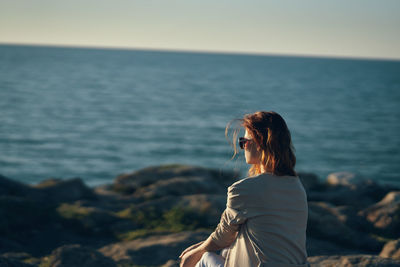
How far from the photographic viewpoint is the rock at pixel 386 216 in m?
9.40

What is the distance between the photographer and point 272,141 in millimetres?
3170

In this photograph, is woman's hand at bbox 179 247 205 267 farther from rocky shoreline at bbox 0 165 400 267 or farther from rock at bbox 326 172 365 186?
rock at bbox 326 172 365 186

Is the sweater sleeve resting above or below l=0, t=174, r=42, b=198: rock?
above

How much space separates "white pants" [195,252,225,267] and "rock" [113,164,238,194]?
402 inches

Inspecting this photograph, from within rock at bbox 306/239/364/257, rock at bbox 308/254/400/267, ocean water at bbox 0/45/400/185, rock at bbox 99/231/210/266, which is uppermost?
rock at bbox 308/254/400/267

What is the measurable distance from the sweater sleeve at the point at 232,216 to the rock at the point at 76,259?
2.80 meters

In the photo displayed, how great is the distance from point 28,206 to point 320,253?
6.32m

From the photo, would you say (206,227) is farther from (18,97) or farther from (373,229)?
(18,97)

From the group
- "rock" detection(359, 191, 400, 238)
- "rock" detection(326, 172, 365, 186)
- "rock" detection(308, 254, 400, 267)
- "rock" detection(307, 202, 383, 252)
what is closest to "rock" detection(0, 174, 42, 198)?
"rock" detection(307, 202, 383, 252)

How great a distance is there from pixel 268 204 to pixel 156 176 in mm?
11256

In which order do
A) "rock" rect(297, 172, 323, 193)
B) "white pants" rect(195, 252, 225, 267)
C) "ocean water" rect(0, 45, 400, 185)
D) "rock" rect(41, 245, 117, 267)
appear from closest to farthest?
1. "white pants" rect(195, 252, 225, 267)
2. "rock" rect(41, 245, 117, 267)
3. "rock" rect(297, 172, 323, 193)
4. "ocean water" rect(0, 45, 400, 185)

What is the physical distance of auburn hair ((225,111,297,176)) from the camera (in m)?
3.17

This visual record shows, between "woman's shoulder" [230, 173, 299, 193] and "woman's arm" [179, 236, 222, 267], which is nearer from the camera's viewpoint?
"woman's shoulder" [230, 173, 299, 193]

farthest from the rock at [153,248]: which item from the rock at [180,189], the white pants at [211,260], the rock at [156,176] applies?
the rock at [156,176]
